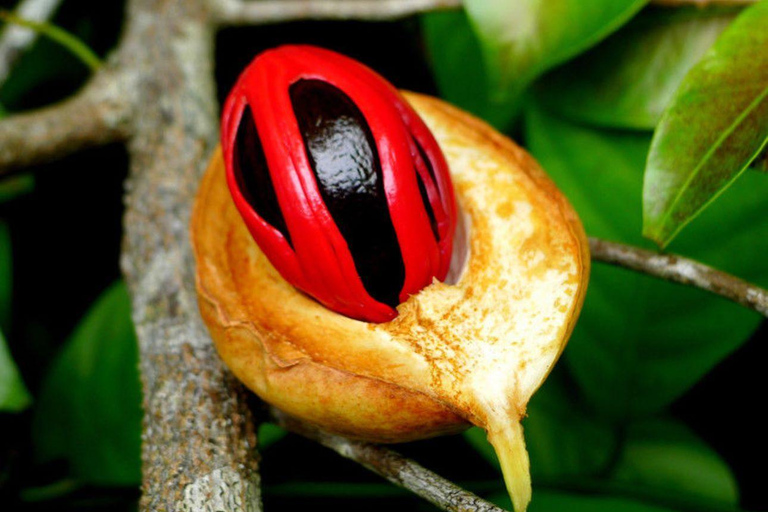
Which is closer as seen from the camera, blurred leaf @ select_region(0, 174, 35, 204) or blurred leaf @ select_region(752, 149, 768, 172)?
blurred leaf @ select_region(752, 149, 768, 172)

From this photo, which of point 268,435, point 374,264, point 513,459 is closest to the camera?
point 513,459

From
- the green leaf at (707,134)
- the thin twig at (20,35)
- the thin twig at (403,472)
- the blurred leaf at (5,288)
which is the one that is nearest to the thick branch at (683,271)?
the green leaf at (707,134)

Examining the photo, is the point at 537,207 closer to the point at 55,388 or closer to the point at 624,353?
the point at 624,353

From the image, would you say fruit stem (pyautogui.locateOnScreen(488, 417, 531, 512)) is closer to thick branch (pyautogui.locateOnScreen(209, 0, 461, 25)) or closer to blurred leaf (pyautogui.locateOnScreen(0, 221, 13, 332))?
thick branch (pyautogui.locateOnScreen(209, 0, 461, 25))

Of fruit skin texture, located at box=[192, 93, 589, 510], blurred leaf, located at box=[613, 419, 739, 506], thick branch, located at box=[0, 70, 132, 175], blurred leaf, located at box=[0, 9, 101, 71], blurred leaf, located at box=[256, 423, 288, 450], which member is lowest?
blurred leaf, located at box=[613, 419, 739, 506]

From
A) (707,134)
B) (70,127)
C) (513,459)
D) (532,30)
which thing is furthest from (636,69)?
(70,127)

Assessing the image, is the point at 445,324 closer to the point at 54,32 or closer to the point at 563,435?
the point at 563,435

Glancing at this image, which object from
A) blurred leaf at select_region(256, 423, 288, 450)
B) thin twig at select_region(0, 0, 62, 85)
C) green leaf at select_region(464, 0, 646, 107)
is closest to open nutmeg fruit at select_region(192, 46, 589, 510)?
green leaf at select_region(464, 0, 646, 107)
